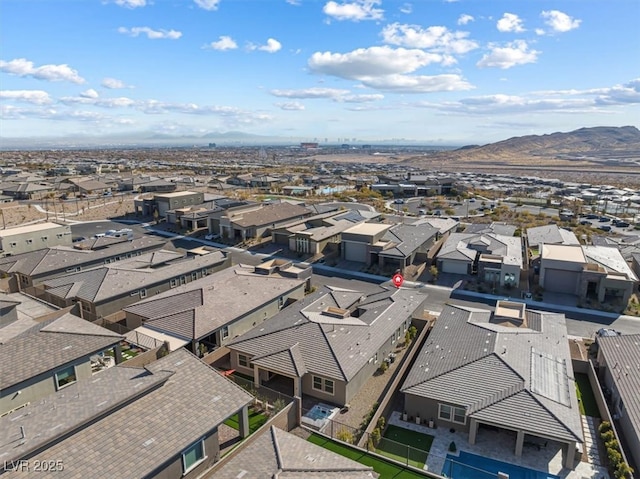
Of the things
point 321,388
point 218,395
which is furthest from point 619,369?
point 218,395

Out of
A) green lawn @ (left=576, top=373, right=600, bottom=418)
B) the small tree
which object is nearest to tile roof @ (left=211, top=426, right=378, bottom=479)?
green lawn @ (left=576, top=373, right=600, bottom=418)

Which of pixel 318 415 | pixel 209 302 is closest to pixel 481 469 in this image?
pixel 318 415

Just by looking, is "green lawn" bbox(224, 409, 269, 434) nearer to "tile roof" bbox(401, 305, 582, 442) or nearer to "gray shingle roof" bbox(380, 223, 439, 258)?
"tile roof" bbox(401, 305, 582, 442)

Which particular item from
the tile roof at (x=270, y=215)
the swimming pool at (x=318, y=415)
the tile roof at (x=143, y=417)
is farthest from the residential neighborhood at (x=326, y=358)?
the tile roof at (x=270, y=215)

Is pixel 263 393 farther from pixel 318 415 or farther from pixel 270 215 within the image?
pixel 270 215

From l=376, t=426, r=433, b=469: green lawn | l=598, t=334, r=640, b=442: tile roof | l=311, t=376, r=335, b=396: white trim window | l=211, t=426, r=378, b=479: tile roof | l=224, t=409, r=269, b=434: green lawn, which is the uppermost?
l=211, t=426, r=378, b=479: tile roof
